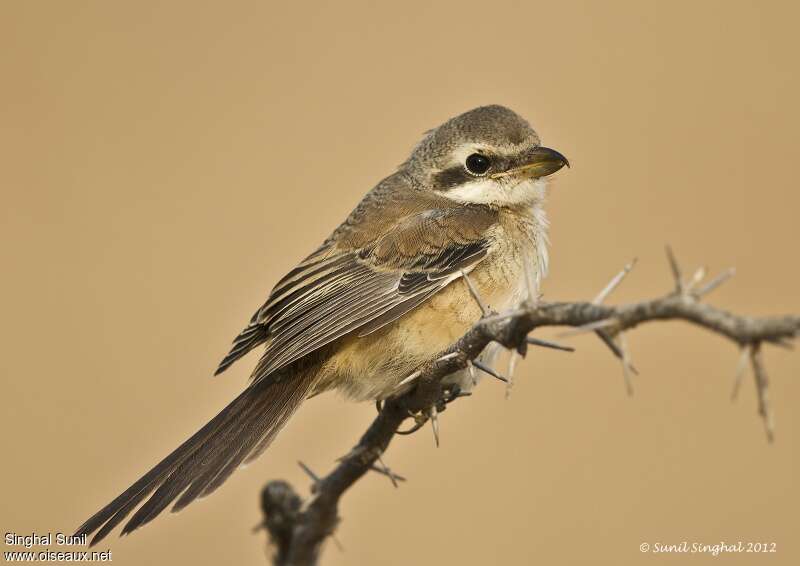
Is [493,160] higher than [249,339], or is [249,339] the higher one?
[493,160]

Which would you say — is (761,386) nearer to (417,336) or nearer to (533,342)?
(533,342)

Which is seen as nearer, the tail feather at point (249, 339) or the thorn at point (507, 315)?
the thorn at point (507, 315)

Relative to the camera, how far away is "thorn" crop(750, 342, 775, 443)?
4.23 feet

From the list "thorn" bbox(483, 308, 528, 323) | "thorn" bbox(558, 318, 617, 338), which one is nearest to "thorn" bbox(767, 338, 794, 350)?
"thorn" bbox(558, 318, 617, 338)

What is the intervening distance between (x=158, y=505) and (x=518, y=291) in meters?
1.54

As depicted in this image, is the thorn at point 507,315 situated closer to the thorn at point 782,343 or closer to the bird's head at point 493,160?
the thorn at point 782,343

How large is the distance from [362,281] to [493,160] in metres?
0.83

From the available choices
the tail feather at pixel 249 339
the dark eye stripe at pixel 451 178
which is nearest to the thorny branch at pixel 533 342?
the tail feather at pixel 249 339

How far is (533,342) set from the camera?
2104 mm

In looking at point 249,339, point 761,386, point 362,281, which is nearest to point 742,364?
point 761,386

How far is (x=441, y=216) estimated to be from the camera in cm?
401

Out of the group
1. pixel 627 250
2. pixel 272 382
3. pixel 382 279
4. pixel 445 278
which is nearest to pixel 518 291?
pixel 445 278

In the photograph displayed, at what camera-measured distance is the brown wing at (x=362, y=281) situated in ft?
11.7

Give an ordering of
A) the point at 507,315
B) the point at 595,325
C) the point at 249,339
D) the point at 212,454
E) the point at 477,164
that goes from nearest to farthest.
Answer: the point at 595,325 < the point at 507,315 < the point at 212,454 < the point at 249,339 < the point at 477,164
